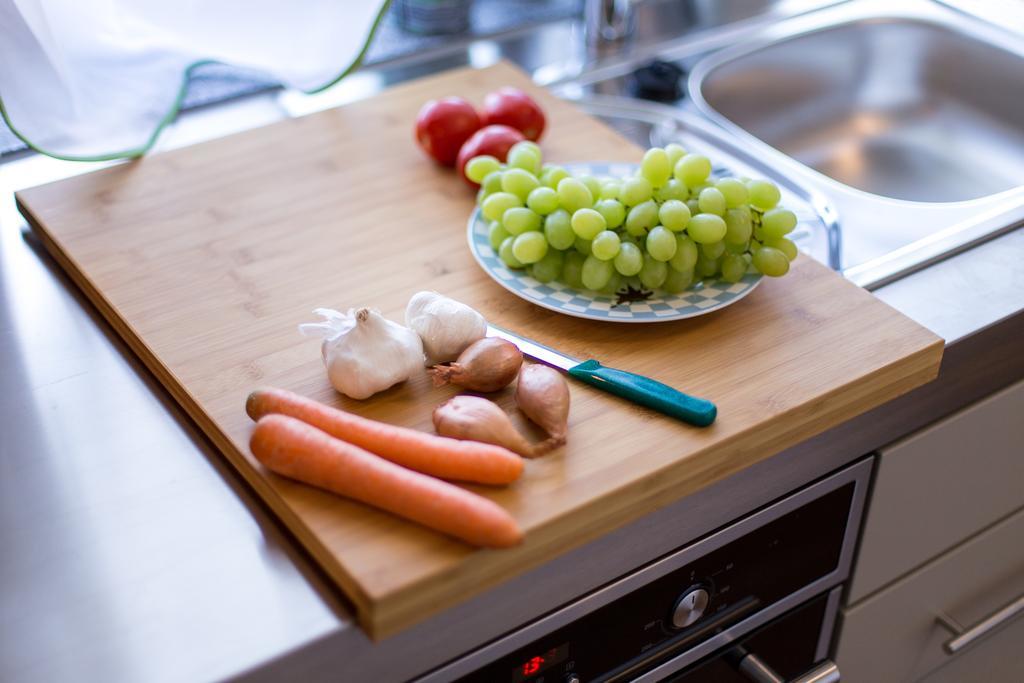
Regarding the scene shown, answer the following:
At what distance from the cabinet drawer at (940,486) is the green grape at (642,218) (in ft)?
1.00

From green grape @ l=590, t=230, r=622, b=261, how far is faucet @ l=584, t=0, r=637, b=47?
602 mm

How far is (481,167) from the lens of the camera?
1048 mm

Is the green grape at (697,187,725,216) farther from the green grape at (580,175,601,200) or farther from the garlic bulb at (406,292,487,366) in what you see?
the garlic bulb at (406,292,487,366)

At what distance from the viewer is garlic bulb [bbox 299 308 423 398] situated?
828mm

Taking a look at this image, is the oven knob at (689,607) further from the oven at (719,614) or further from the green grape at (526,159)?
the green grape at (526,159)

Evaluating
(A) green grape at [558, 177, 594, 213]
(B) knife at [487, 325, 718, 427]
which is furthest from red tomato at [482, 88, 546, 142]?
(B) knife at [487, 325, 718, 427]

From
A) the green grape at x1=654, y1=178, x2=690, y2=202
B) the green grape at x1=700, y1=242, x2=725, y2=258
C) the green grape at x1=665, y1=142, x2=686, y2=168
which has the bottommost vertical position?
the green grape at x1=700, y1=242, x2=725, y2=258

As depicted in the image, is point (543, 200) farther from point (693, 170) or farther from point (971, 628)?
point (971, 628)

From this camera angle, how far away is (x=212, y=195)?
110cm

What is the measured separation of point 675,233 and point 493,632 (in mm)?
365

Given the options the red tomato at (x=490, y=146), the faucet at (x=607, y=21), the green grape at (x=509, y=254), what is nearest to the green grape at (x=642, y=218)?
the green grape at (x=509, y=254)

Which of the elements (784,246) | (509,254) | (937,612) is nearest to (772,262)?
(784,246)

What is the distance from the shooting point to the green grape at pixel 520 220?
95cm

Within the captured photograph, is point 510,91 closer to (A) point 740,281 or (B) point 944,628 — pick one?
(A) point 740,281
